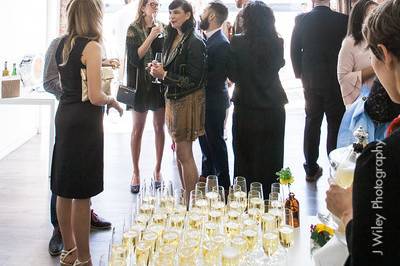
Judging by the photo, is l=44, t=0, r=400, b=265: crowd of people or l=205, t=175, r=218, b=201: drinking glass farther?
l=44, t=0, r=400, b=265: crowd of people

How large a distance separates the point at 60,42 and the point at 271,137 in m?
1.44

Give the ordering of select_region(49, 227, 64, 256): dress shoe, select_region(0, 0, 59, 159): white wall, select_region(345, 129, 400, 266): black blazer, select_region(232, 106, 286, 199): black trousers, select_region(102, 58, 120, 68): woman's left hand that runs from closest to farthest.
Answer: select_region(345, 129, 400, 266): black blazer → select_region(102, 58, 120, 68): woman's left hand → select_region(49, 227, 64, 256): dress shoe → select_region(232, 106, 286, 199): black trousers → select_region(0, 0, 59, 159): white wall

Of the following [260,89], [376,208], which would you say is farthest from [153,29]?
[376,208]

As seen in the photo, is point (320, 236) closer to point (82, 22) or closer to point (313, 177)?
point (82, 22)

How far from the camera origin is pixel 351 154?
4.04ft

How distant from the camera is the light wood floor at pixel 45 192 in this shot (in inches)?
108

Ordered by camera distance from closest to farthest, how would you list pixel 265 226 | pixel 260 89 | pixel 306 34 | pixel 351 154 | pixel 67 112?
pixel 351 154 → pixel 265 226 → pixel 67 112 → pixel 260 89 → pixel 306 34

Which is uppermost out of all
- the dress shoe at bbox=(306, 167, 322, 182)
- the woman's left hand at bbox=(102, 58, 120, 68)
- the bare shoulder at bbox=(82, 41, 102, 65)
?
the bare shoulder at bbox=(82, 41, 102, 65)

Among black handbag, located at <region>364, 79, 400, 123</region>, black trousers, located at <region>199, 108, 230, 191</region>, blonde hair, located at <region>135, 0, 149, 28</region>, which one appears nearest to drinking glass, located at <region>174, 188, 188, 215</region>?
black handbag, located at <region>364, 79, 400, 123</region>

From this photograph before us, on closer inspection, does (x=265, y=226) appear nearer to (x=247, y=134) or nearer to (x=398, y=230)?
(x=398, y=230)

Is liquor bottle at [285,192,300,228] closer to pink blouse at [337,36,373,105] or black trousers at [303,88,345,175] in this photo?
pink blouse at [337,36,373,105]

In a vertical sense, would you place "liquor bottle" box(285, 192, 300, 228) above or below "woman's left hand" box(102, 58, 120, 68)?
below

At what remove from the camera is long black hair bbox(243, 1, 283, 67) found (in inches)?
105

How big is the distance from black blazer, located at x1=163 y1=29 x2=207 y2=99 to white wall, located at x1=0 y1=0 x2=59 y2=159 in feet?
7.49
